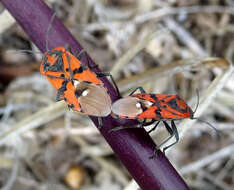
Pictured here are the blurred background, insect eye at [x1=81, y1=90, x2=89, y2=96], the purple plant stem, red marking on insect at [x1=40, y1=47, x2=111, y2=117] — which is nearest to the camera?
the purple plant stem

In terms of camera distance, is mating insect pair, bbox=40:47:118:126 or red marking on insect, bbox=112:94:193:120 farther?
red marking on insect, bbox=112:94:193:120

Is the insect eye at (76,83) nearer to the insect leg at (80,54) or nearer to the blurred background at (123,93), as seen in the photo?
the insect leg at (80,54)

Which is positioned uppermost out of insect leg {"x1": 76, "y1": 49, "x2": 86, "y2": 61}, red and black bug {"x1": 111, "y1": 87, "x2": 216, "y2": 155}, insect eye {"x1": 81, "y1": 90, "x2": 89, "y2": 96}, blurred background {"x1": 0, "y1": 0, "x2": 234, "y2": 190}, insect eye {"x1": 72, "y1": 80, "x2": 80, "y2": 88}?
insect leg {"x1": 76, "y1": 49, "x2": 86, "y2": 61}

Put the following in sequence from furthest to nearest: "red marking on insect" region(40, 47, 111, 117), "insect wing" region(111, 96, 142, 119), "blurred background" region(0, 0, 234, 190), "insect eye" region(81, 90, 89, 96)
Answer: "blurred background" region(0, 0, 234, 190)
"insect eye" region(81, 90, 89, 96)
"red marking on insect" region(40, 47, 111, 117)
"insect wing" region(111, 96, 142, 119)

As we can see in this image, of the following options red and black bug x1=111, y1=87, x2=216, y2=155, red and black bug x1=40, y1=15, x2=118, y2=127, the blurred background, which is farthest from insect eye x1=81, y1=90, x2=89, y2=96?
the blurred background

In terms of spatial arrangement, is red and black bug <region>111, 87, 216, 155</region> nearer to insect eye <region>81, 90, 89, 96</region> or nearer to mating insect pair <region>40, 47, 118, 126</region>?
mating insect pair <region>40, 47, 118, 126</region>

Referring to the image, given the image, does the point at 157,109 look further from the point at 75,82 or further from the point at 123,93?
A: the point at 123,93
